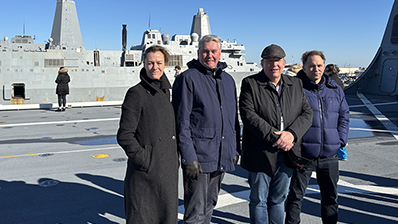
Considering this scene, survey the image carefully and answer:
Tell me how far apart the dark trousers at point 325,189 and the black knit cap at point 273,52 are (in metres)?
1.21

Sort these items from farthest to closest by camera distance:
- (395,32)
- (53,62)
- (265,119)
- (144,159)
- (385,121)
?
1. (395,32)
2. (53,62)
3. (385,121)
4. (265,119)
5. (144,159)

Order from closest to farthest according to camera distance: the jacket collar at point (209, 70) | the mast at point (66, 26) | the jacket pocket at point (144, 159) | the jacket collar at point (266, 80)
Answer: the jacket pocket at point (144, 159), the jacket collar at point (209, 70), the jacket collar at point (266, 80), the mast at point (66, 26)

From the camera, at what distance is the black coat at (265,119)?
2.99m

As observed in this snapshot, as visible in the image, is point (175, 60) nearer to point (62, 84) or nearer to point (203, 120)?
point (62, 84)

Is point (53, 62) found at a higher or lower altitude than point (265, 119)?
higher

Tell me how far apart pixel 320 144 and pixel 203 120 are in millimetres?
1322

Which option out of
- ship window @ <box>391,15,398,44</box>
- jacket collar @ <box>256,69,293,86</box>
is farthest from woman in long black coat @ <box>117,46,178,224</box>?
ship window @ <box>391,15,398,44</box>

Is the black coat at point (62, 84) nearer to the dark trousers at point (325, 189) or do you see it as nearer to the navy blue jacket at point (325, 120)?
the navy blue jacket at point (325, 120)

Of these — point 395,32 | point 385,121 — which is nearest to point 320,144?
point 385,121

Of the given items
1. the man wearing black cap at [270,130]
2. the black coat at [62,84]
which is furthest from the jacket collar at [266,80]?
the black coat at [62,84]

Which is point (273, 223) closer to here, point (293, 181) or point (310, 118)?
point (293, 181)

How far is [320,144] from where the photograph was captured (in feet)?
10.6

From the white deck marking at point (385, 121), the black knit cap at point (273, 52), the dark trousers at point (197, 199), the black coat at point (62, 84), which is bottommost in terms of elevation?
the white deck marking at point (385, 121)

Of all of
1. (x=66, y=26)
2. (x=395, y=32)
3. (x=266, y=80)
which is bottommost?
(x=266, y=80)
